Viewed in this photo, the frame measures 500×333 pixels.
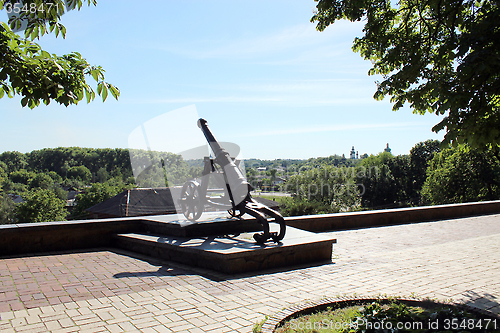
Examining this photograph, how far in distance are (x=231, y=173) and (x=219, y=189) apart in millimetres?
966

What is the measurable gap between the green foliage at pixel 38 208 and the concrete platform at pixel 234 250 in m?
51.8

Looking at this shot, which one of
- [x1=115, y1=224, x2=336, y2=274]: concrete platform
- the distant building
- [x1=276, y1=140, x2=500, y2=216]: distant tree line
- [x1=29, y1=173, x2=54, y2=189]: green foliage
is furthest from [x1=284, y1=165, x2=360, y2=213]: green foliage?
[x1=29, y1=173, x2=54, y2=189]: green foliage

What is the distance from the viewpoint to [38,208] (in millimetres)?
50406

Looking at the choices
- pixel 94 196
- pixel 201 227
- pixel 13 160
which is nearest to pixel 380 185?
pixel 94 196

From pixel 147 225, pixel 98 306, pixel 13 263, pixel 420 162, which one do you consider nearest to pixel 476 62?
pixel 98 306

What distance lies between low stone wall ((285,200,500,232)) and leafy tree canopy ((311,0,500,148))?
3.97m

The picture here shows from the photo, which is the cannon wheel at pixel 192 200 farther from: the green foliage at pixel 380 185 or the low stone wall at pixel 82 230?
the green foliage at pixel 380 185

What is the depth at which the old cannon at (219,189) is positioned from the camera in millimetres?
7059

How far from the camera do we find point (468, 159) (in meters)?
31.7

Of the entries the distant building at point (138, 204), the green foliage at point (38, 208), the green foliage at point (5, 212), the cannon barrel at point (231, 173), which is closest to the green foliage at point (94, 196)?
the green foliage at point (38, 208)

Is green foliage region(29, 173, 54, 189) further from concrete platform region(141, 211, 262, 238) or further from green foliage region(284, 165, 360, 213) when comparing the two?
concrete platform region(141, 211, 262, 238)

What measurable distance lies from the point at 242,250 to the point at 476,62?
164 inches

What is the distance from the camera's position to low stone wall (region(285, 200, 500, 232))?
9.59 meters

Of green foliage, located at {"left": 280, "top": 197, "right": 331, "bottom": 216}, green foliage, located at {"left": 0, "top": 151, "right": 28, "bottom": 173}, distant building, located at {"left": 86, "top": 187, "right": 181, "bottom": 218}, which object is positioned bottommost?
green foliage, located at {"left": 280, "top": 197, "right": 331, "bottom": 216}
